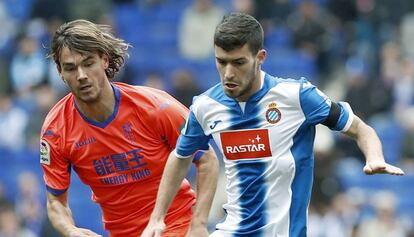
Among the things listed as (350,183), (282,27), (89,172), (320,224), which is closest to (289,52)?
(282,27)

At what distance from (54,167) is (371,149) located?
2163 millimetres

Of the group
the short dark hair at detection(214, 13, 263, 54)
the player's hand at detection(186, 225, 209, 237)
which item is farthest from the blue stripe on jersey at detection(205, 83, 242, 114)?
the player's hand at detection(186, 225, 209, 237)

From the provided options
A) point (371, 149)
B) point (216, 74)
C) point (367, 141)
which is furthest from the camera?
point (216, 74)

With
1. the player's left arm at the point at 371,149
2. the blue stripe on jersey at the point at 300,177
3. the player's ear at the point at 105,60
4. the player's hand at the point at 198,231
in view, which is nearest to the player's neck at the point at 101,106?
the player's ear at the point at 105,60

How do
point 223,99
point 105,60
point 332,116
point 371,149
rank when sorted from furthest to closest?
point 105,60, point 223,99, point 332,116, point 371,149

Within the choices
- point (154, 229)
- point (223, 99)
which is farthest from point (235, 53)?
point (154, 229)

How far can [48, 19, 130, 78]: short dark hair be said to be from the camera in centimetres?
833

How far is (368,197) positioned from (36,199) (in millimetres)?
3883

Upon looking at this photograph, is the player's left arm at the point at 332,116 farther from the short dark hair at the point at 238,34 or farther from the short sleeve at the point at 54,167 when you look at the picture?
the short sleeve at the point at 54,167

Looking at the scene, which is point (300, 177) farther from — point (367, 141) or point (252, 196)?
point (367, 141)

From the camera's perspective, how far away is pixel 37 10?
19.9 metres

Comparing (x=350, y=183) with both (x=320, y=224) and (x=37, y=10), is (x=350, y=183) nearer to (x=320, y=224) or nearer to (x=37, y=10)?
(x=320, y=224)

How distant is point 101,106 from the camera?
27.9 feet

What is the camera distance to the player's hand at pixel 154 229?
798 centimetres
